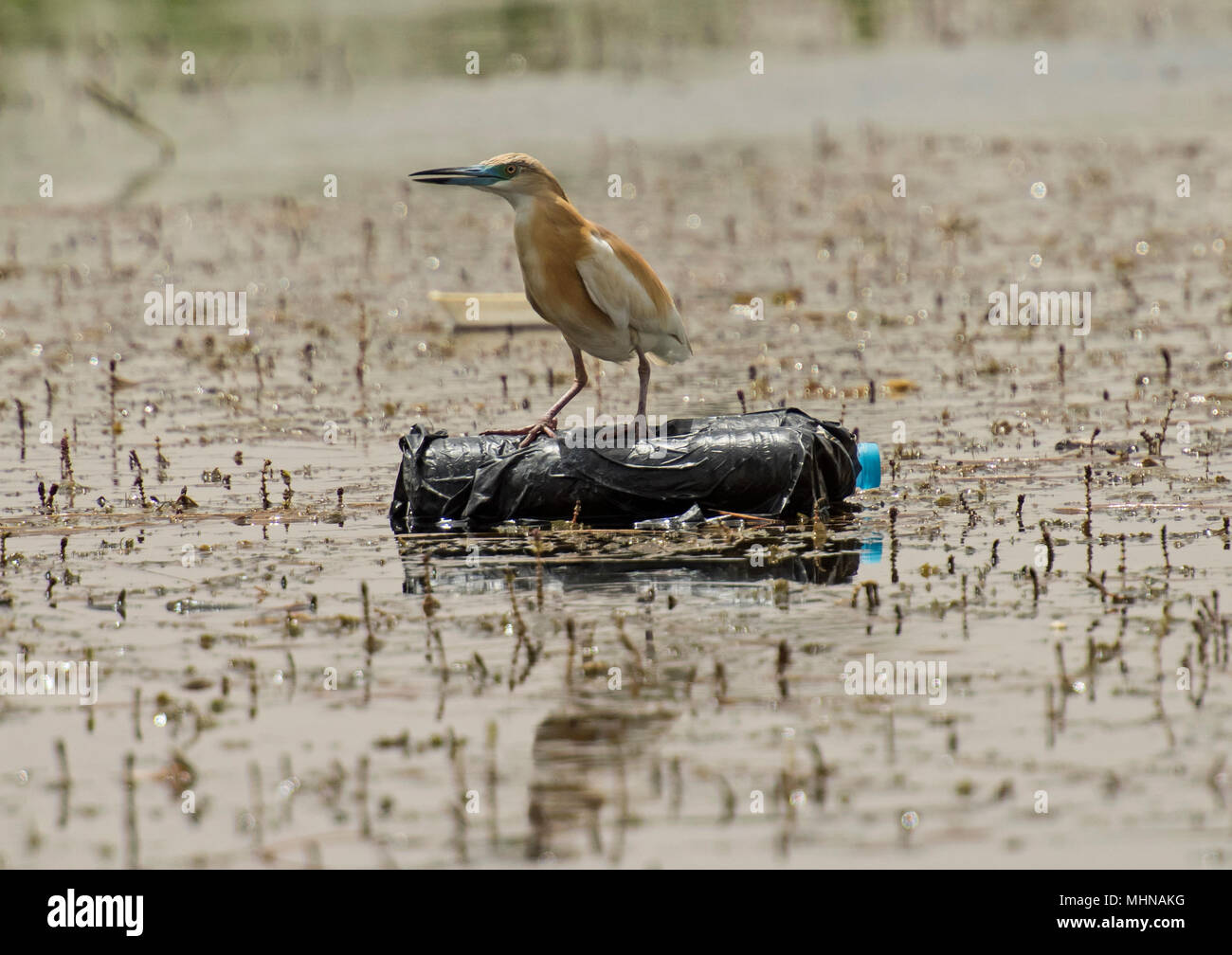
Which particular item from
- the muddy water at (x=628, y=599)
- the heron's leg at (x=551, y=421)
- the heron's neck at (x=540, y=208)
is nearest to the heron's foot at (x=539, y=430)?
the heron's leg at (x=551, y=421)

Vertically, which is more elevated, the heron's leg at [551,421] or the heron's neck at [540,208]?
the heron's neck at [540,208]

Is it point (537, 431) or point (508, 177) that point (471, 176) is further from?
point (537, 431)

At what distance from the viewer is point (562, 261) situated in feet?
27.5

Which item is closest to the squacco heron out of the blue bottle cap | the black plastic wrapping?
the black plastic wrapping

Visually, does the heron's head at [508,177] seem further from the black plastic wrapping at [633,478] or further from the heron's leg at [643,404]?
the black plastic wrapping at [633,478]

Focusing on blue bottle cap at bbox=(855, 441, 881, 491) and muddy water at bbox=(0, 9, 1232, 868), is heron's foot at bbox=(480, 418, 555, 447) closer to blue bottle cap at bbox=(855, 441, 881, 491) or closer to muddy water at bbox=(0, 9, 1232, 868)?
muddy water at bbox=(0, 9, 1232, 868)

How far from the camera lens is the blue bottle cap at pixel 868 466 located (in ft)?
28.3

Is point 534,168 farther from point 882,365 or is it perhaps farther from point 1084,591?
point 882,365

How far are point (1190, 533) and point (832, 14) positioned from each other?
70.8 feet

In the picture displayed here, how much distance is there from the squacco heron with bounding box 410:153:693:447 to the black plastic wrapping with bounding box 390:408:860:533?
0.22 m

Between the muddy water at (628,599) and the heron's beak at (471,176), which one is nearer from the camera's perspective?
the muddy water at (628,599)

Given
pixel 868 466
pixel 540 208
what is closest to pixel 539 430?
pixel 540 208

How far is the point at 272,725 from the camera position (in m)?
5.89

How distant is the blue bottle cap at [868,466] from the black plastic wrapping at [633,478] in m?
0.19
